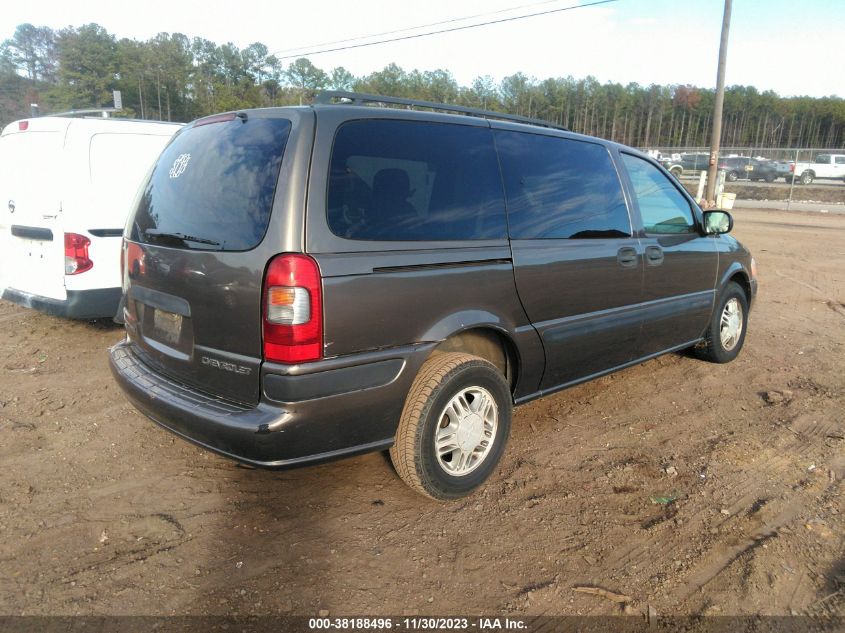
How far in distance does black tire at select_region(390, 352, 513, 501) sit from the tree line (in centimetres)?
1229

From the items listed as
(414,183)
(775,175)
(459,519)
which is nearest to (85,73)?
(775,175)

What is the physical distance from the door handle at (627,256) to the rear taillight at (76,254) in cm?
419

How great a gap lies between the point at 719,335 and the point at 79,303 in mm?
5393

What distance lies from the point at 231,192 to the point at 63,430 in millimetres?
2250

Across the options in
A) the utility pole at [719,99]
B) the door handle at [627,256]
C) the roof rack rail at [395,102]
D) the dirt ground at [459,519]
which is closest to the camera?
the dirt ground at [459,519]

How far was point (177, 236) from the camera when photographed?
2.95 m

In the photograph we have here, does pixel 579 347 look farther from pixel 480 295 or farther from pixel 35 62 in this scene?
pixel 35 62

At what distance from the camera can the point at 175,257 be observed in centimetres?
289

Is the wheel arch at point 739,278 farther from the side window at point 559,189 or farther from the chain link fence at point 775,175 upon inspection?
the chain link fence at point 775,175

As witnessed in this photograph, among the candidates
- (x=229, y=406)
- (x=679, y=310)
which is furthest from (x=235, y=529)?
(x=679, y=310)

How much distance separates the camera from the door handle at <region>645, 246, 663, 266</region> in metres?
4.24

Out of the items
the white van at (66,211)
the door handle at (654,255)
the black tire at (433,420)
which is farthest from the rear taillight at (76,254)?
the door handle at (654,255)

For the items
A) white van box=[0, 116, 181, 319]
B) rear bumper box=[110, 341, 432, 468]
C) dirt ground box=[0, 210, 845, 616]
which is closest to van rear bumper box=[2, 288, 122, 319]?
white van box=[0, 116, 181, 319]

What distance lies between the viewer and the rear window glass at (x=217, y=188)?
2.64 m
